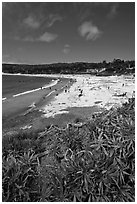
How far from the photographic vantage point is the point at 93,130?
11.5 feet

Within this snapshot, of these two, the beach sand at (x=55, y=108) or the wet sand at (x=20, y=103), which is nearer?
the beach sand at (x=55, y=108)

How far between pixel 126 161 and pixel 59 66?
4924 inches

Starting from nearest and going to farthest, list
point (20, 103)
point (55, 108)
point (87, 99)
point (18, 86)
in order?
point (55, 108), point (87, 99), point (20, 103), point (18, 86)

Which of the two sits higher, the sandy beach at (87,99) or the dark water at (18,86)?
the dark water at (18,86)

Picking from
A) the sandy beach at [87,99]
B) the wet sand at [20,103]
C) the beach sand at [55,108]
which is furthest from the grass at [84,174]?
the wet sand at [20,103]

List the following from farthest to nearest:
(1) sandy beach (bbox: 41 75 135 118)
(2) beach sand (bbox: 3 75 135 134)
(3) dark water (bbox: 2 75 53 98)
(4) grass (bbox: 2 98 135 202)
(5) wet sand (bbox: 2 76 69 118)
Answer: (3) dark water (bbox: 2 75 53 98) → (5) wet sand (bbox: 2 76 69 118) → (1) sandy beach (bbox: 41 75 135 118) → (2) beach sand (bbox: 3 75 135 134) → (4) grass (bbox: 2 98 135 202)

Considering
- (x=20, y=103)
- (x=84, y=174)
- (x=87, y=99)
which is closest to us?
(x=84, y=174)

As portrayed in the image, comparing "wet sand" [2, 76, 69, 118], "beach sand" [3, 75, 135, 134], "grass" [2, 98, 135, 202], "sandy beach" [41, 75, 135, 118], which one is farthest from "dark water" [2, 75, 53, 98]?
"grass" [2, 98, 135, 202]

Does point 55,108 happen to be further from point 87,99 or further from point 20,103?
point 20,103

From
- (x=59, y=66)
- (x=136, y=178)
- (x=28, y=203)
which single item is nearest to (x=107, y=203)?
(x=136, y=178)

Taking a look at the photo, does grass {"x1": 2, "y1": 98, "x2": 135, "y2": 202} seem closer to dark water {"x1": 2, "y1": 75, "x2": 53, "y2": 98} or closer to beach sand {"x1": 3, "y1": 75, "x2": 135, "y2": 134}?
beach sand {"x1": 3, "y1": 75, "x2": 135, "y2": 134}

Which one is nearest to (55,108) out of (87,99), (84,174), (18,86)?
(87,99)

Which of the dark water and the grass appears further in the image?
the dark water

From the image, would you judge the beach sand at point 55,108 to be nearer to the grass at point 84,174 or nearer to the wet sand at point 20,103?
the wet sand at point 20,103
